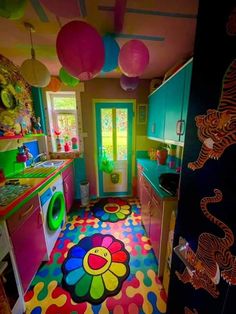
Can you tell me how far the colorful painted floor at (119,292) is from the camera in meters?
1.19

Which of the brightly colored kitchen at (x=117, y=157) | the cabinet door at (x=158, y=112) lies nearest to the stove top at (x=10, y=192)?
the brightly colored kitchen at (x=117, y=157)

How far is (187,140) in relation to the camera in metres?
0.70

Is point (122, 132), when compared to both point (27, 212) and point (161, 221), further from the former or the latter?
point (27, 212)

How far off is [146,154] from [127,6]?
2.22 meters

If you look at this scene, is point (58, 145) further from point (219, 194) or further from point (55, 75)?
point (219, 194)

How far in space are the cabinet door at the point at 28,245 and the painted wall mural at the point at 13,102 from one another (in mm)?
1157

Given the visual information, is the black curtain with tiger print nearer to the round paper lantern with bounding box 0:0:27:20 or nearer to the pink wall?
the round paper lantern with bounding box 0:0:27:20

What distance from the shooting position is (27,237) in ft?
4.02

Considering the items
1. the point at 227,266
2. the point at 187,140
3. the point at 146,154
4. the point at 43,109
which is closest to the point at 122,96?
the point at 146,154

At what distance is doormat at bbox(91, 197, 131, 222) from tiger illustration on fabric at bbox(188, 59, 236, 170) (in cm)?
206

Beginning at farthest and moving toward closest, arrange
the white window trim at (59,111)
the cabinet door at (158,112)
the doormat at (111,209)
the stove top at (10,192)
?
the white window trim at (59,111), the doormat at (111,209), the cabinet door at (158,112), the stove top at (10,192)

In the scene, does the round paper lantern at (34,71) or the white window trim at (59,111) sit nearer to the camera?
the round paper lantern at (34,71)

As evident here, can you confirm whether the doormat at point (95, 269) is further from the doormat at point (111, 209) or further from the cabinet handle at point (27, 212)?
the cabinet handle at point (27, 212)

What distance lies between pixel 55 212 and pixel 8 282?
89cm
